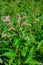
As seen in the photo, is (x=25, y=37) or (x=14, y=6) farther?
(x=14, y=6)

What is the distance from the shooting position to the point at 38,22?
460cm

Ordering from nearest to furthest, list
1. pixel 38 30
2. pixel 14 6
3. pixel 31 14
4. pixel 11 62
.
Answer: pixel 11 62
pixel 38 30
pixel 31 14
pixel 14 6

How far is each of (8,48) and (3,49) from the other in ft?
0.34

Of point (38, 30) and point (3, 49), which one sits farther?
point (38, 30)

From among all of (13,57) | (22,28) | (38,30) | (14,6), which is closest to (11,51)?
(13,57)

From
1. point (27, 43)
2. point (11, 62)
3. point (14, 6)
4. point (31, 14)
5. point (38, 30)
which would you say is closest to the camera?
point (11, 62)

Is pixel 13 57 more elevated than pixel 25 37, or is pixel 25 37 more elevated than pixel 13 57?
pixel 25 37

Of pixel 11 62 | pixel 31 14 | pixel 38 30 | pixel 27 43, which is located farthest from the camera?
pixel 31 14

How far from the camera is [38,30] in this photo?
177 inches

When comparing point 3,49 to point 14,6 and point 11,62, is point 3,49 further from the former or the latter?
point 14,6

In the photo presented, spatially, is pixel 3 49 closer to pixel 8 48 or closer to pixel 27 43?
pixel 8 48

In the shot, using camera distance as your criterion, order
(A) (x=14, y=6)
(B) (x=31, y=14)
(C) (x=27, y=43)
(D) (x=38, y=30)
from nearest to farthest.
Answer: (C) (x=27, y=43) < (D) (x=38, y=30) < (B) (x=31, y=14) < (A) (x=14, y=6)

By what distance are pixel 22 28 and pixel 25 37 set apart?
0.59ft

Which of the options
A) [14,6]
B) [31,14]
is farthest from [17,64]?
[14,6]
